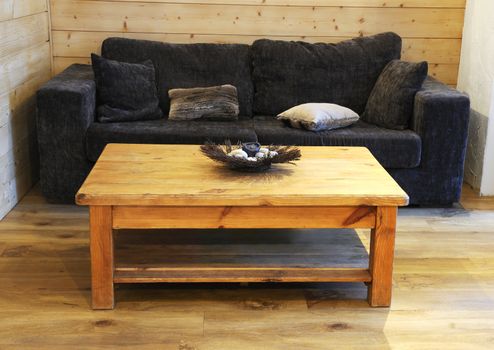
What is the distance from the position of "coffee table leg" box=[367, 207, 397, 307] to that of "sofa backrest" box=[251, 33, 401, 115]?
1.66 metres

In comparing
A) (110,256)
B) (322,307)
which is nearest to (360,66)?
(322,307)

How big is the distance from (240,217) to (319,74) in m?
1.80

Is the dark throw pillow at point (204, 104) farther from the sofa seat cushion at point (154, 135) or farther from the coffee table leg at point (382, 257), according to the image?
the coffee table leg at point (382, 257)

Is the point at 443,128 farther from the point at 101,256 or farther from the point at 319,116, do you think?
the point at 101,256

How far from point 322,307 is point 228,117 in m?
1.58

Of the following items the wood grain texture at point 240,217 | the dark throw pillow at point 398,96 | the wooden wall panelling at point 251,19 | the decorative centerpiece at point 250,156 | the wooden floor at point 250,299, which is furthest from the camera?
the wooden wall panelling at point 251,19

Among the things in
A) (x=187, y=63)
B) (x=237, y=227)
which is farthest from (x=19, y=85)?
(x=237, y=227)

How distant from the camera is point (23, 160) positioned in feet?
12.5

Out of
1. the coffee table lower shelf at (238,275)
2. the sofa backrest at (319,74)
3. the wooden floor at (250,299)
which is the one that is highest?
the sofa backrest at (319,74)

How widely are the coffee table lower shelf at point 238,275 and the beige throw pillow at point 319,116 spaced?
1.16 m

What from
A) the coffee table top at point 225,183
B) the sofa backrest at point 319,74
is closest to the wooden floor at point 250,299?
the coffee table top at point 225,183

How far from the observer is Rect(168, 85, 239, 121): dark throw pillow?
3873 millimetres

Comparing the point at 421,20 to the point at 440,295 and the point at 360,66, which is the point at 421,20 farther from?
the point at 440,295

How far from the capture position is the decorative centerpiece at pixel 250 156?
8.79 ft
